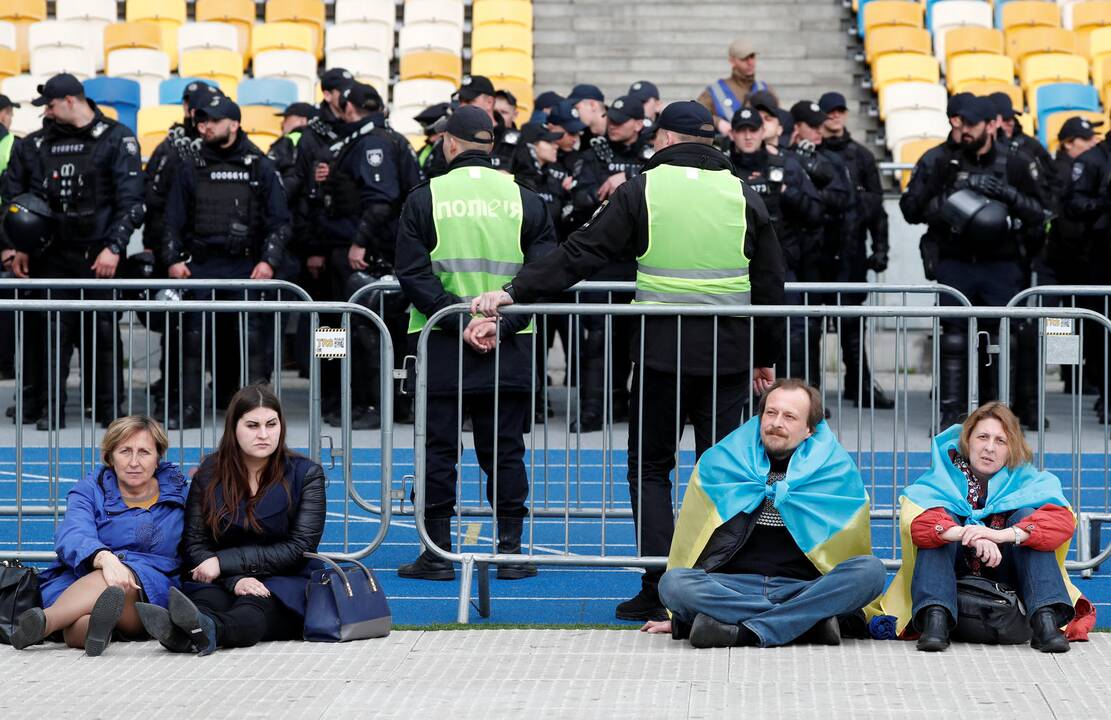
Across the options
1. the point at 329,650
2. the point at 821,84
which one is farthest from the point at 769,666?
Answer: the point at 821,84

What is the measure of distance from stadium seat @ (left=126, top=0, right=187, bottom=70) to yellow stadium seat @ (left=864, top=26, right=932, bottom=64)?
686 cm

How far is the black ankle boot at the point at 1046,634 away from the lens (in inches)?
232

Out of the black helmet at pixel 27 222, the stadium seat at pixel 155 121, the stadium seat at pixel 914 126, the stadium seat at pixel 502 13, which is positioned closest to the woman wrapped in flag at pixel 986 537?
the black helmet at pixel 27 222

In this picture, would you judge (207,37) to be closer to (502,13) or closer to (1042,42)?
(502,13)

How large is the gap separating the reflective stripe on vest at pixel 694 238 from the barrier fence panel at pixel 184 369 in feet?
3.49

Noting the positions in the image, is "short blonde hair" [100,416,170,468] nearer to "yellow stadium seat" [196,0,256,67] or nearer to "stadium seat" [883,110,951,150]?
"stadium seat" [883,110,951,150]

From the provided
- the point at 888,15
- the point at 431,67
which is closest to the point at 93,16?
the point at 431,67

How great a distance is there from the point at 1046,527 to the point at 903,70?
1207 centimetres

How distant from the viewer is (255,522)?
20.6ft

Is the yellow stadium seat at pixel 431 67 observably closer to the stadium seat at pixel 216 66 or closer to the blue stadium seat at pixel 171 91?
the stadium seat at pixel 216 66

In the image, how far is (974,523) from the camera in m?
6.17

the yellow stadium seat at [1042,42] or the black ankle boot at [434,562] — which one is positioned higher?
the yellow stadium seat at [1042,42]

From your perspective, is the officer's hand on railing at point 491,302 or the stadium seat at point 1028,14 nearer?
the officer's hand on railing at point 491,302

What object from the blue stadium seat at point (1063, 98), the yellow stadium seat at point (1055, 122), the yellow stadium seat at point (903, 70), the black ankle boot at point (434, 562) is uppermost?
the yellow stadium seat at point (903, 70)
